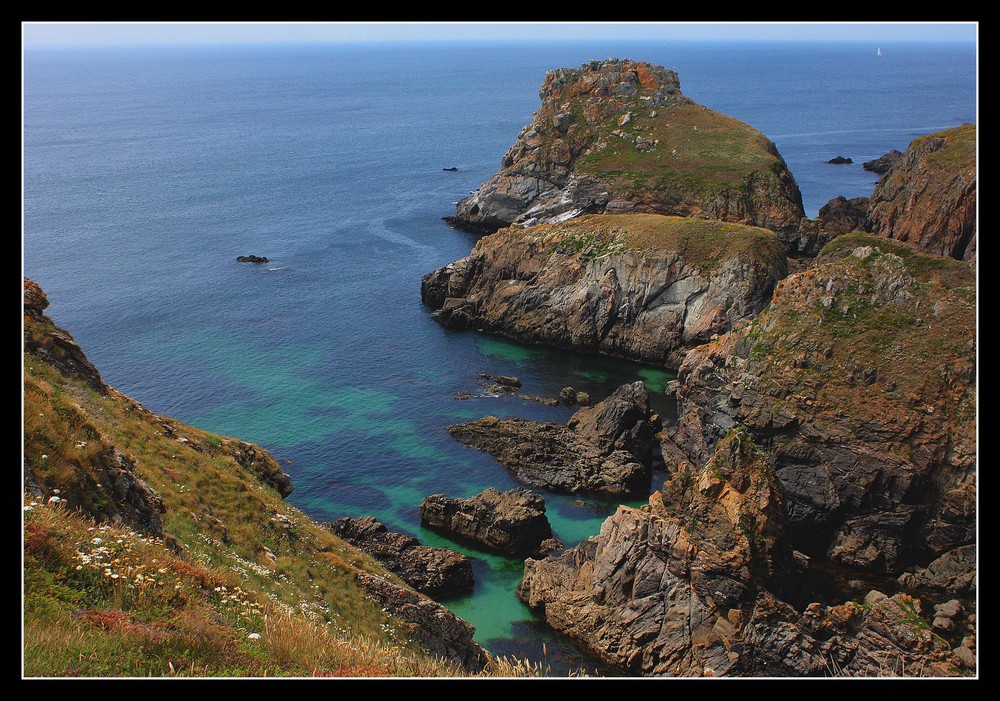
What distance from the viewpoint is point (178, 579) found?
20.6 meters

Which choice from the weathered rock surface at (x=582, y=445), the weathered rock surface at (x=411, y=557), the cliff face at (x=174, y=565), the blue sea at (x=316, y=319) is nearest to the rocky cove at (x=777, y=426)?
the weathered rock surface at (x=582, y=445)

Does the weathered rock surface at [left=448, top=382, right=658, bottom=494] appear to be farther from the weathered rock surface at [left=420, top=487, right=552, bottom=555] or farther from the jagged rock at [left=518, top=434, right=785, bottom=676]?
the jagged rock at [left=518, top=434, right=785, bottom=676]

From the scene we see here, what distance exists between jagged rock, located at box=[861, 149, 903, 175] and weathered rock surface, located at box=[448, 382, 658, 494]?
11187cm

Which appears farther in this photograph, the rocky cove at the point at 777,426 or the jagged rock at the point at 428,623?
the rocky cove at the point at 777,426

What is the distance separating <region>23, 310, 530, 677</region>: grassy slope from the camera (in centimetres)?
1608

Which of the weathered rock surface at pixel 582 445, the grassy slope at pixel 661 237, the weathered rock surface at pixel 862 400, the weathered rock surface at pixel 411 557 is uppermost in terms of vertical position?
the grassy slope at pixel 661 237

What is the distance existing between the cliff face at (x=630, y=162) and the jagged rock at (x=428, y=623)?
7654 centimetres

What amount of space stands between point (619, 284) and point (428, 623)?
53.9 m

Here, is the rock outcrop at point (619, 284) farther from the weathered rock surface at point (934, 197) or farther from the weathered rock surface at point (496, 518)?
the weathered rock surface at point (496, 518)

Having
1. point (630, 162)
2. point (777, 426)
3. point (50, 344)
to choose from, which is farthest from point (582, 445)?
→ point (630, 162)

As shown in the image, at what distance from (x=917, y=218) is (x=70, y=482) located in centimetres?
7385

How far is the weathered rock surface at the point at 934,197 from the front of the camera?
233 ft

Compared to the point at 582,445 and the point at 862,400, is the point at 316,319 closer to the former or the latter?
the point at 582,445

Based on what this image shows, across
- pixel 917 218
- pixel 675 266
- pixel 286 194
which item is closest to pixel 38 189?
pixel 286 194
